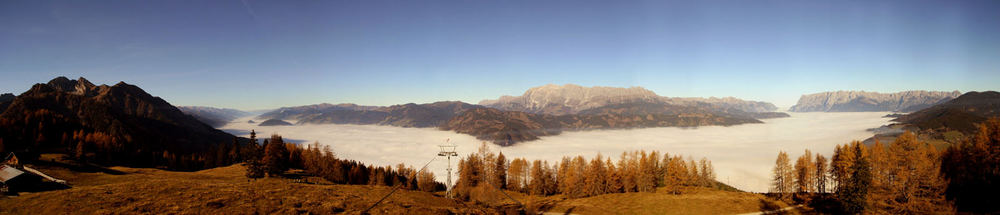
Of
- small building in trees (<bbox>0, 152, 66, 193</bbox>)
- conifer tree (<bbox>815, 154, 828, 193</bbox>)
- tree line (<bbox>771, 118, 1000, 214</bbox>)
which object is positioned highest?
small building in trees (<bbox>0, 152, 66, 193</bbox>)

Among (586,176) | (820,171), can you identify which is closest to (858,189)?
(820,171)

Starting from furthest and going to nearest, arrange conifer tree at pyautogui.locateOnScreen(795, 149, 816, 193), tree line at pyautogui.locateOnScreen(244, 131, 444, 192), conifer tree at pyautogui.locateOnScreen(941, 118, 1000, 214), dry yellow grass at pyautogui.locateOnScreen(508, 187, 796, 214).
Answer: conifer tree at pyautogui.locateOnScreen(795, 149, 816, 193)
tree line at pyautogui.locateOnScreen(244, 131, 444, 192)
dry yellow grass at pyautogui.locateOnScreen(508, 187, 796, 214)
conifer tree at pyautogui.locateOnScreen(941, 118, 1000, 214)

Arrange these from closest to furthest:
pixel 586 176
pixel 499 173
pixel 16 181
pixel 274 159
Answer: pixel 16 181, pixel 274 159, pixel 586 176, pixel 499 173

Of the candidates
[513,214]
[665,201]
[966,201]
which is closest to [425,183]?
[513,214]

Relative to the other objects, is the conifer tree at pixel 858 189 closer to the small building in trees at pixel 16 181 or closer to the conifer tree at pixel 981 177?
the conifer tree at pixel 981 177

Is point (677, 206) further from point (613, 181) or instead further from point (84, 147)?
point (84, 147)

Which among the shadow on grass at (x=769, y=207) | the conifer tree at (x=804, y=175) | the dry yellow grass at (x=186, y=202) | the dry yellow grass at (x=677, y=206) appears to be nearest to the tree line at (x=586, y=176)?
the dry yellow grass at (x=677, y=206)

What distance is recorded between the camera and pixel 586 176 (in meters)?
104

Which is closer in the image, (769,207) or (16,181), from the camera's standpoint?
(16,181)

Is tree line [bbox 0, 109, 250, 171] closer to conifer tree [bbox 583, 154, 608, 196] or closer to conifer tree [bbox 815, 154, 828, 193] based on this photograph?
conifer tree [bbox 583, 154, 608, 196]

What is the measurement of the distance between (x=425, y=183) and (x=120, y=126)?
18991 centimetres

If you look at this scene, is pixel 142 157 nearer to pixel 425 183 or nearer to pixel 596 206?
pixel 425 183

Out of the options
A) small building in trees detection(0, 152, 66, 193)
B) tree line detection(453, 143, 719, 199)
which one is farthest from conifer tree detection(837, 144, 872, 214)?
small building in trees detection(0, 152, 66, 193)

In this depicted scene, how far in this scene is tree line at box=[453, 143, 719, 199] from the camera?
100812 mm
